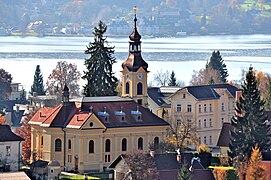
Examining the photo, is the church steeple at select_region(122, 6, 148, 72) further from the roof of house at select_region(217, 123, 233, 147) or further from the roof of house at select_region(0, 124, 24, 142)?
the roof of house at select_region(0, 124, 24, 142)

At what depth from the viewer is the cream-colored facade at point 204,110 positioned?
5712 cm

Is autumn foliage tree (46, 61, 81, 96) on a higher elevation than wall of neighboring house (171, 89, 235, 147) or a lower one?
higher

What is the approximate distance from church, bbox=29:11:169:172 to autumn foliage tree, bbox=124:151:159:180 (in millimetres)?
6860

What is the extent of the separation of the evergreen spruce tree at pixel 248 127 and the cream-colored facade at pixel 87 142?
4050mm

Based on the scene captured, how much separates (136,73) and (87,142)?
699 cm

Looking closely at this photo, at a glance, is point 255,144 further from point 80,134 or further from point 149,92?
point 149,92

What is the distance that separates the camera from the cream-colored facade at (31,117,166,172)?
4725 centimetres

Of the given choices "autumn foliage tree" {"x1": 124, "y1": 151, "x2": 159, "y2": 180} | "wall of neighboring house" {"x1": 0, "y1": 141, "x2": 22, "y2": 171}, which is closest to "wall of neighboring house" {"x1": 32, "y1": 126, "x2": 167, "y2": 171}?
"wall of neighboring house" {"x1": 0, "y1": 141, "x2": 22, "y2": 171}

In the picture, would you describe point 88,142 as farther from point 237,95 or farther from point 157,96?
point 157,96

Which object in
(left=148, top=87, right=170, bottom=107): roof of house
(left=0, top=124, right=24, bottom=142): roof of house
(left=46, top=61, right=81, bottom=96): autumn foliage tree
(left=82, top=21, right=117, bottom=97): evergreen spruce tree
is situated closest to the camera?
(left=0, top=124, right=24, bottom=142): roof of house

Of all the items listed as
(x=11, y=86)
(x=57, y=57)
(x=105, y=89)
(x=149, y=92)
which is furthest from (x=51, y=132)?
(x=57, y=57)

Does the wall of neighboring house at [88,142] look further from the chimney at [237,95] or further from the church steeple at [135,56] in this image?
the chimney at [237,95]

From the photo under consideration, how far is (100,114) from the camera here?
48.1 metres

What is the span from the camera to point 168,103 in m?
58.8
